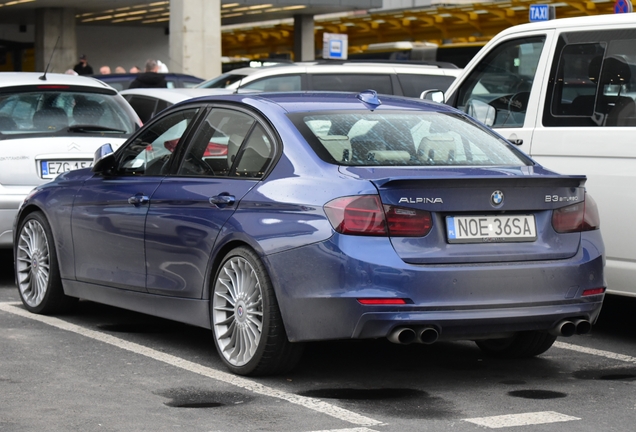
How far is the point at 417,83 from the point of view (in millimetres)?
15555

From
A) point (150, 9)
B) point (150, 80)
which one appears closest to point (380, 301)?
point (150, 80)

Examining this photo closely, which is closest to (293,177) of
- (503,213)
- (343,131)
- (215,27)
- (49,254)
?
(343,131)

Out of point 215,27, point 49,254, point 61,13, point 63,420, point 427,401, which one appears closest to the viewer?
point 63,420

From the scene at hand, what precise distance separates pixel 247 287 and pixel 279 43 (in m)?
45.8

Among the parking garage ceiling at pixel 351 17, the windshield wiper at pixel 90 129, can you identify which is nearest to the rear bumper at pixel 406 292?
the windshield wiper at pixel 90 129

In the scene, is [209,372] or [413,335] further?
[209,372]

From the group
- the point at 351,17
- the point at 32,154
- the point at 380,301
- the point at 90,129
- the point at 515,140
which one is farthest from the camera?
the point at 351,17

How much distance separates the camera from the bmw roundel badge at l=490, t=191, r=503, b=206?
19.5 feet

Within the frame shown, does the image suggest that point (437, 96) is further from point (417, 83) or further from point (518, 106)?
point (417, 83)

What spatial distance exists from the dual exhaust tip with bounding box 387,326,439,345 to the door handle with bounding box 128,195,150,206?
2.00 m

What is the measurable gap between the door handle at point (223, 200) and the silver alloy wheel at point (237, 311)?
0.97 feet

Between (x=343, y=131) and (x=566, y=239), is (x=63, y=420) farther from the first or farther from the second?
(x=566, y=239)

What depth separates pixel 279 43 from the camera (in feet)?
169

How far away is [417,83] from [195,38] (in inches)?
682
